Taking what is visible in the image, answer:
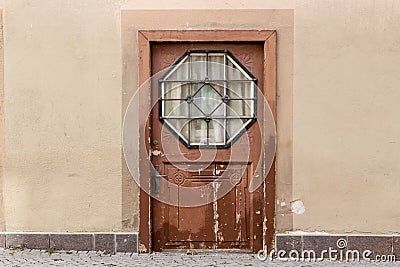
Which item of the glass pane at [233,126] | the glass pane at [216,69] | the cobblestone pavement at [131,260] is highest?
the glass pane at [216,69]

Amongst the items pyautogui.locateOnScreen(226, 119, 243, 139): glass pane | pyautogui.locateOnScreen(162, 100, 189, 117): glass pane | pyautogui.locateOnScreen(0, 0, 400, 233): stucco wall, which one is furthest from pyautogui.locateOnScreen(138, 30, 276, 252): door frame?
pyautogui.locateOnScreen(226, 119, 243, 139): glass pane

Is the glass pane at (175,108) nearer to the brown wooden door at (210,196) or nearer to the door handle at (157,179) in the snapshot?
the brown wooden door at (210,196)

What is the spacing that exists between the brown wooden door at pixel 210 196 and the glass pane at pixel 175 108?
97 millimetres

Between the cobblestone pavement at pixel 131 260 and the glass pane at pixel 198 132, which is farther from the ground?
the glass pane at pixel 198 132

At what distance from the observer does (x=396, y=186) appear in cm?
600

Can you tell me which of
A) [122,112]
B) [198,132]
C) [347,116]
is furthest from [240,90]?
[122,112]

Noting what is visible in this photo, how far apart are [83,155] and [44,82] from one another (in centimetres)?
85

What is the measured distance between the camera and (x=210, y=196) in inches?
245

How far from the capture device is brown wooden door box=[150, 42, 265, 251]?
6141 mm

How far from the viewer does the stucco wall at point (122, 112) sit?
5.96m

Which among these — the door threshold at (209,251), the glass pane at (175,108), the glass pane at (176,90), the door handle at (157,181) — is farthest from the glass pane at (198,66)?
the door threshold at (209,251)

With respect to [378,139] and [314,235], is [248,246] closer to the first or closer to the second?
[314,235]

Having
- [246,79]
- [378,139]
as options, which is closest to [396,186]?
[378,139]

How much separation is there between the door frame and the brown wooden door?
0.10 meters
